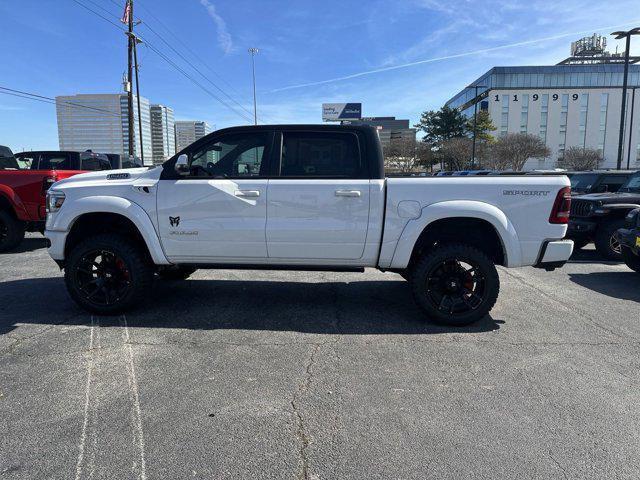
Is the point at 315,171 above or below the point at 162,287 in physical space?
above

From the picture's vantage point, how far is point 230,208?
4.50 meters

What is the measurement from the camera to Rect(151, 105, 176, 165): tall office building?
147ft

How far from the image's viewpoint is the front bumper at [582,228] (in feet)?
26.8

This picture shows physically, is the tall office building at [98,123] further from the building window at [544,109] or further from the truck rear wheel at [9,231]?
the building window at [544,109]

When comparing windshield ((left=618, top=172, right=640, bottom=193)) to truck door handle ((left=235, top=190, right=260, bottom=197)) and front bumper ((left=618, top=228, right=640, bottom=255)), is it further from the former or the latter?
truck door handle ((left=235, top=190, right=260, bottom=197))

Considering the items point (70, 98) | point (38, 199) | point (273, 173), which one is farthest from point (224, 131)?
point (70, 98)

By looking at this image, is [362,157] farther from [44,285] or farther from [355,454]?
[44,285]

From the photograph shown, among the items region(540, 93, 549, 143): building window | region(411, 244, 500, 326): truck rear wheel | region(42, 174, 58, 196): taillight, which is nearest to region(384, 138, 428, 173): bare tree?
region(540, 93, 549, 143): building window

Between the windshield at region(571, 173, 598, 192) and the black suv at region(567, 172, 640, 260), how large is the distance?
6.74 feet

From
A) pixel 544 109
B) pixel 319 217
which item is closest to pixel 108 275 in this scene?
pixel 319 217

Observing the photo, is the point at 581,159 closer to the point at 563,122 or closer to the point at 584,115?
the point at 563,122

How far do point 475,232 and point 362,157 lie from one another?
145 cm

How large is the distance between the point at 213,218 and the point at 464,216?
2.51 meters

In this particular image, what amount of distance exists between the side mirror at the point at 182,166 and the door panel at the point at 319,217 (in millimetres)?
875
